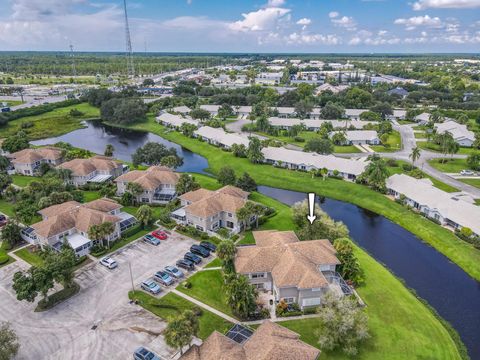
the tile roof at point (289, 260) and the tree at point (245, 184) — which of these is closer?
the tile roof at point (289, 260)

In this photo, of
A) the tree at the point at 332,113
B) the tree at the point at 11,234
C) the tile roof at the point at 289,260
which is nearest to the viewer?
the tile roof at the point at 289,260

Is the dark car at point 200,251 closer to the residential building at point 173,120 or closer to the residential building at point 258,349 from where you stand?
the residential building at point 258,349

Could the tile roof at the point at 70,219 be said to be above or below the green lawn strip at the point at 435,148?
above

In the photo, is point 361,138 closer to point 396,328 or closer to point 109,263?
point 396,328

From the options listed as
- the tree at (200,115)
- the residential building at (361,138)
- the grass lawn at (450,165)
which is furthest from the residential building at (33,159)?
the grass lawn at (450,165)

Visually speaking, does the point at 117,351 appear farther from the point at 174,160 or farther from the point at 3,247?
the point at 174,160

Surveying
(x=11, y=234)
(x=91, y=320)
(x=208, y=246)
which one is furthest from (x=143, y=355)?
(x=11, y=234)
